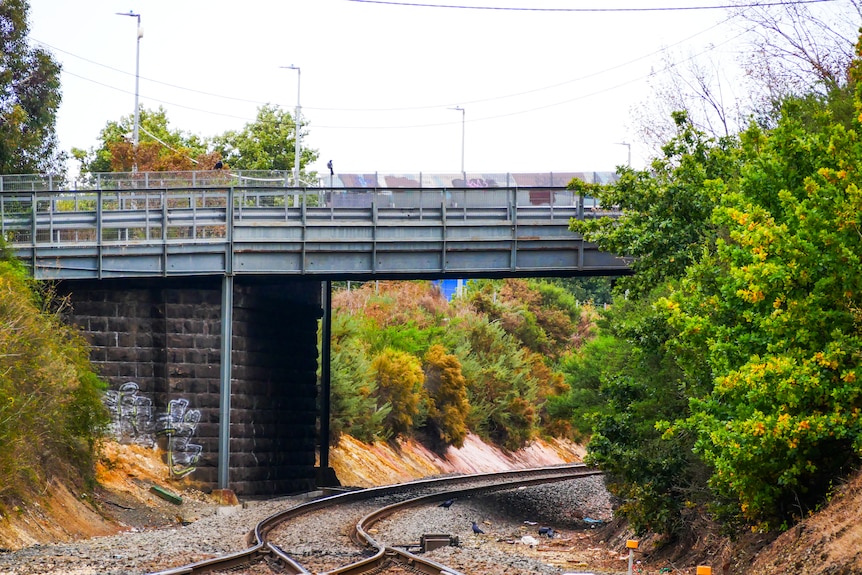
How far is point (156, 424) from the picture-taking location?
34.4 m

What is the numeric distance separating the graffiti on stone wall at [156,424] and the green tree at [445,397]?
29200 millimetres

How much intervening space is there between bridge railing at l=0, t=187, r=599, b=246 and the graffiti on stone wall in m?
4.61

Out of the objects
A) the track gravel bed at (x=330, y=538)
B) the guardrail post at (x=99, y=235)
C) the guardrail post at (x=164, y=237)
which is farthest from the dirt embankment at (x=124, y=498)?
the guardrail post at (x=164, y=237)

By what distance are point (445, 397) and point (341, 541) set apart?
4186 cm

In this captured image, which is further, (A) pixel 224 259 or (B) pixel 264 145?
(B) pixel 264 145

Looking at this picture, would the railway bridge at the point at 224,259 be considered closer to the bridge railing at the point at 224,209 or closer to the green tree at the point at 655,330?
the bridge railing at the point at 224,209

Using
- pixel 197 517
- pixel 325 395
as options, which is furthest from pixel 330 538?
pixel 325 395

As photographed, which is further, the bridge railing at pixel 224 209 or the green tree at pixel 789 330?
the bridge railing at pixel 224 209

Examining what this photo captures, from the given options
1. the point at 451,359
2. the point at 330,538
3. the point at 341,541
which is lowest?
the point at 451,359

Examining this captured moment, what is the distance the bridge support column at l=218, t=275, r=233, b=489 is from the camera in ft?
113

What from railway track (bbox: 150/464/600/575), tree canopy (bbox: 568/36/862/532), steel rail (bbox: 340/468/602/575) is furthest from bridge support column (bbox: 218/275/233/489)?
tree canopy (bbox: 568/36/862/532)

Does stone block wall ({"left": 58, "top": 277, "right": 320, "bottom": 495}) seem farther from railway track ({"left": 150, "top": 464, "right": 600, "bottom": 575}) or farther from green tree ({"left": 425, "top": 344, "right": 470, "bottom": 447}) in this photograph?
green tree ({"left": 425, "top": 344, "right": 470, "bottom": 447})

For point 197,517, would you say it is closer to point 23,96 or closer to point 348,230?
point 348,230

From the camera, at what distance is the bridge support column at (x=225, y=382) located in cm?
3431
